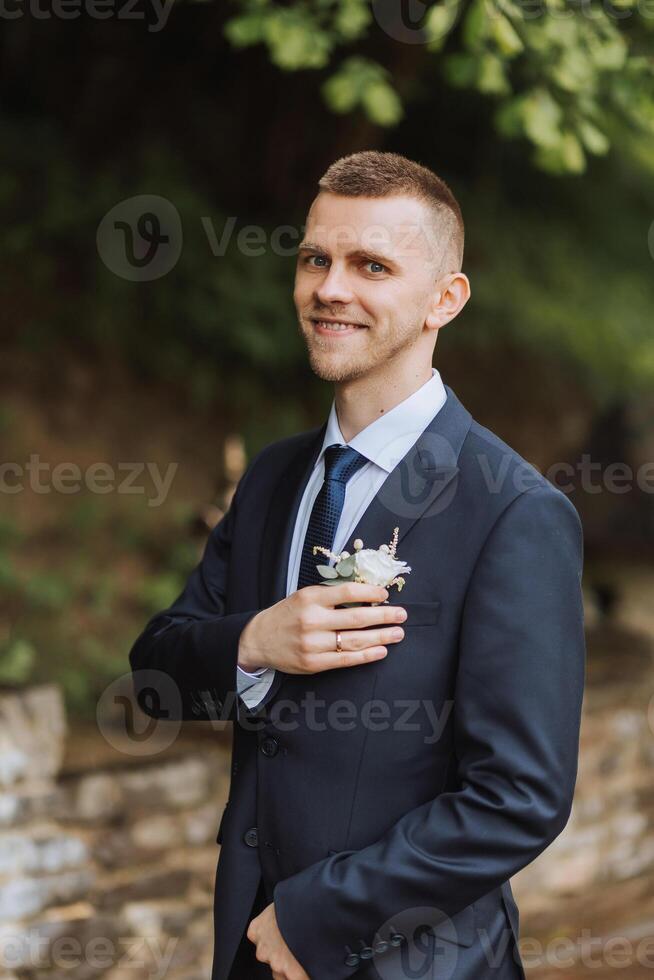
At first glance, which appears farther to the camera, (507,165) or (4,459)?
(507,165)

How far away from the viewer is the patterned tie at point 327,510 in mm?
1930

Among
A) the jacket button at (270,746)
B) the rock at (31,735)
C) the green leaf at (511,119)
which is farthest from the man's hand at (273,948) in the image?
the green leaf at (511,119)

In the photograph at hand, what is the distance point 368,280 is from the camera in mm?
1841

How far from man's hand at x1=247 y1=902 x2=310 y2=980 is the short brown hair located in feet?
3.75

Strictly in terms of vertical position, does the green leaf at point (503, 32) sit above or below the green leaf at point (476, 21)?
below

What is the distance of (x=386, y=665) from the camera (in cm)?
178

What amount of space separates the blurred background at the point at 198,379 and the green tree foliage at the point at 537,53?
24 millimetres

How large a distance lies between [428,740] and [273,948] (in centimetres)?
41

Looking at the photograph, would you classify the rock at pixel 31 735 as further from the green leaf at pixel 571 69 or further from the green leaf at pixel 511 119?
the green leaf at pixel 571 69

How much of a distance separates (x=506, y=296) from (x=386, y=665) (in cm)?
518

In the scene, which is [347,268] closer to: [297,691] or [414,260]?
[414,260]

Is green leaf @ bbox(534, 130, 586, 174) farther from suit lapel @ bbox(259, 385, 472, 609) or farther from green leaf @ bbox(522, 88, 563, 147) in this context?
suit lapel @ bbox(259, 385, 472, 609)

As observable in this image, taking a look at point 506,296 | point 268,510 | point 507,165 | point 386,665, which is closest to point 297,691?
point 386,665

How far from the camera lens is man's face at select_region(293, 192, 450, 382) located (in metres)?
1.83
